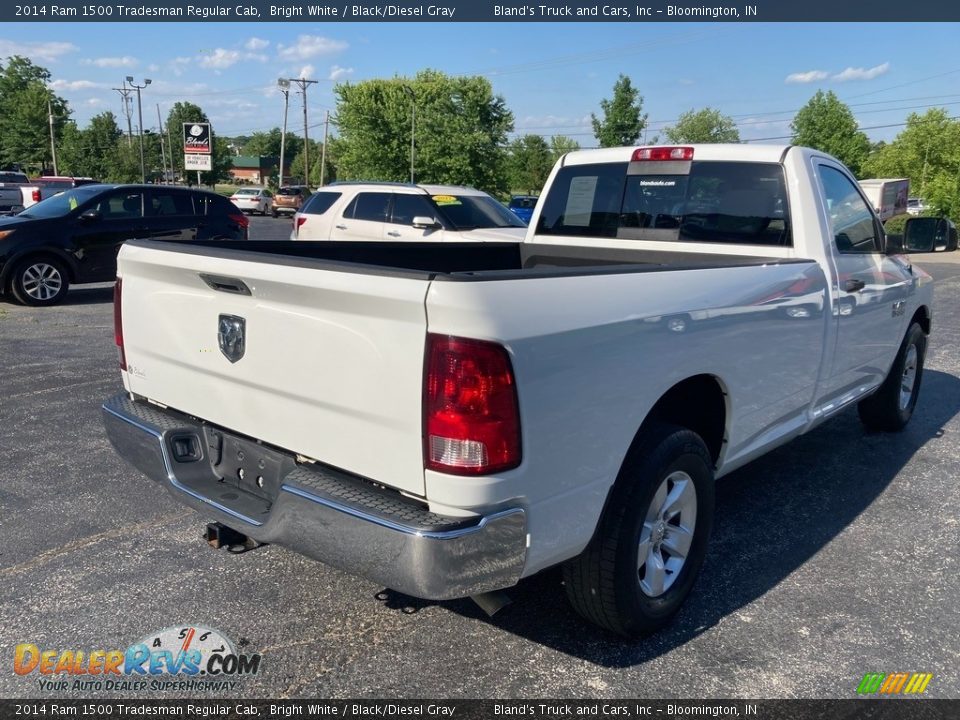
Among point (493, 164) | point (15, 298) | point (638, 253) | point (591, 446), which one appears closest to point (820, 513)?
point (638, 253)

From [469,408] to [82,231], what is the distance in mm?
10265

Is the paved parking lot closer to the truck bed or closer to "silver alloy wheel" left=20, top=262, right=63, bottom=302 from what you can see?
the truck bed

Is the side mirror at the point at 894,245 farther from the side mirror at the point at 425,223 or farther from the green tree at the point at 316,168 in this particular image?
the green tree at the point at 316,168

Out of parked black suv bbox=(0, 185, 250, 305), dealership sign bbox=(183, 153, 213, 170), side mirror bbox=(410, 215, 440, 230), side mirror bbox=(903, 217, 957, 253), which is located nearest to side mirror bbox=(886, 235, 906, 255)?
side mirror bbox=(903, 217, 957, 253)

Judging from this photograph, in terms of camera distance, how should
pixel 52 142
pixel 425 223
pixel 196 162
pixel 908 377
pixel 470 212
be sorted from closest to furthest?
1. pixel 908 377
2. pixel 425 223
3. pixel 470 212
4. pixel 196 162
5. pixel 52 142

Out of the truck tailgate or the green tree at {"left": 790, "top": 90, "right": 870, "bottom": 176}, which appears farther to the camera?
the green tree at {"left": 790, "top": 90, "right": 870, "bottom": 176}

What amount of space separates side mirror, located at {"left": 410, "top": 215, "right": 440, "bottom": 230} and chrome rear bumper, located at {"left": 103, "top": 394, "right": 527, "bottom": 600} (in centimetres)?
967

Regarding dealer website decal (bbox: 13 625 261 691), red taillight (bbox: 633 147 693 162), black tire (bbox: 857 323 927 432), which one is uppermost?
red taillight (bbox: 633 147 693 162)

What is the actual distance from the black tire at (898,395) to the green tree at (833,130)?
54.7 meters

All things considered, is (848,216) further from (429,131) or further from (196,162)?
(429,131)

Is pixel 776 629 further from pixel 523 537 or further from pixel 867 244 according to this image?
pixel 867 244

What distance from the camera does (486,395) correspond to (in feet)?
7.00

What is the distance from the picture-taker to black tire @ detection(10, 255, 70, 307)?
1023 centimetres

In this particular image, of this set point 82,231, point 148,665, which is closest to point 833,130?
point 82,231
